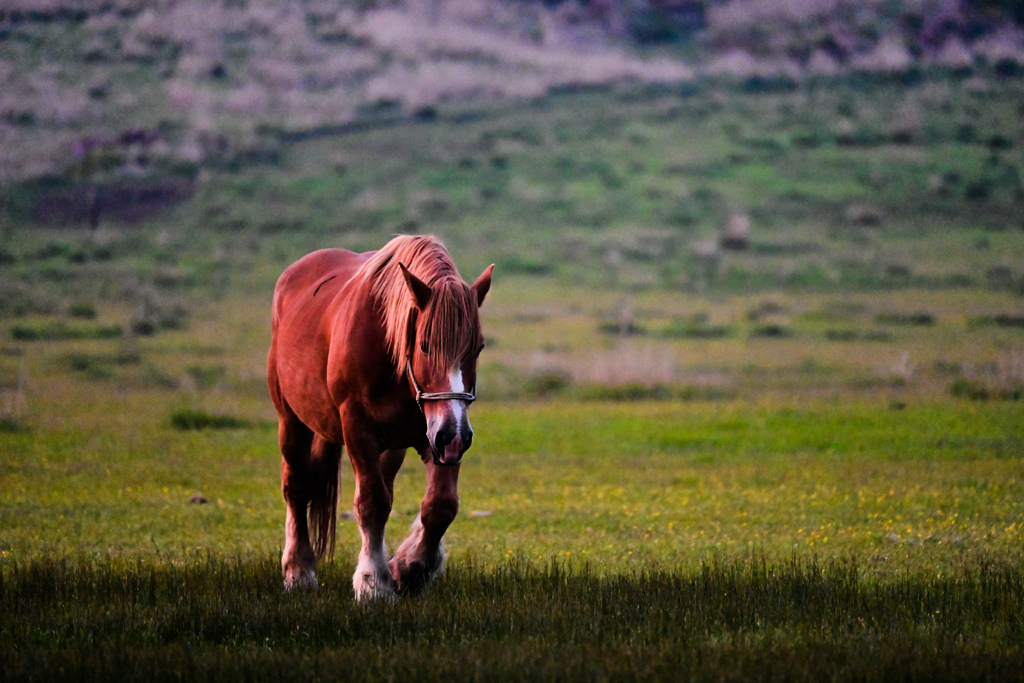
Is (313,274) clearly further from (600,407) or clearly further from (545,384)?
(545,384)

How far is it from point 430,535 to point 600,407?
12.2 metres

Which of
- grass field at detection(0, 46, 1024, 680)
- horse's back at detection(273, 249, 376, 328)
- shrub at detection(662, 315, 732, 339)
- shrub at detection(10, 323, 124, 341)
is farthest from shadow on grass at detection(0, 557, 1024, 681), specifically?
shrub at detection(10, 323, 124, 341)

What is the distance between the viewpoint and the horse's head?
6.25m

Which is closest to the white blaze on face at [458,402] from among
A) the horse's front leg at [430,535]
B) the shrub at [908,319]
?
the horse's front leg at [430,535]

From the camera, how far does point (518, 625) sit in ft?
21.1

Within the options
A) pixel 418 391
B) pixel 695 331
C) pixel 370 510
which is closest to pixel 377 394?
pixel 418 391

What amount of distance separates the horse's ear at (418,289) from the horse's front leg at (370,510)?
1.09 m

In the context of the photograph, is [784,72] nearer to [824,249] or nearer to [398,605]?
[824,249]

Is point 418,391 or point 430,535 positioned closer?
point 418,391

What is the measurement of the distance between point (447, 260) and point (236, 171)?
40254 millimetres

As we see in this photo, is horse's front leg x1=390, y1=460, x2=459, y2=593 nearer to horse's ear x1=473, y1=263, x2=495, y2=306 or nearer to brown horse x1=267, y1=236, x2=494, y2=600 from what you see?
brown horse x1=267, y1=236, x2=494, y2=600

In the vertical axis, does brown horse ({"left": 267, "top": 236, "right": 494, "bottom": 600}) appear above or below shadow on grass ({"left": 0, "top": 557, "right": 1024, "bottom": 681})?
above

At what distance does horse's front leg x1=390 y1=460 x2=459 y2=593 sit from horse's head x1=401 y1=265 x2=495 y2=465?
1.53 ft

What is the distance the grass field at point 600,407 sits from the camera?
6.34 m
